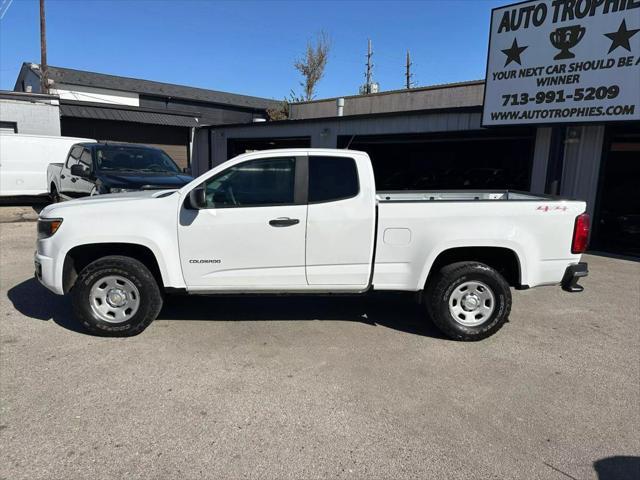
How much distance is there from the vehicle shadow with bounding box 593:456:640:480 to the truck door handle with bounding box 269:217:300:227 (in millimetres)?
2971

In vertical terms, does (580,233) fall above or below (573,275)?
above

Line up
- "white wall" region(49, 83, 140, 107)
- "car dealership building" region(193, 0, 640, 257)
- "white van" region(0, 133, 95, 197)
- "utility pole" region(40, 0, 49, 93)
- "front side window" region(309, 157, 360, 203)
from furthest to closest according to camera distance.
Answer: "white wall" region(49, 83, 140, 107) → "utility pole" region(40, 0, 49, 93) → "white van" region(0, 133, 95, 197) → "car dealership building" region(193, 0, 640, 257) → "front side window" region(309, 157, 360, 203)

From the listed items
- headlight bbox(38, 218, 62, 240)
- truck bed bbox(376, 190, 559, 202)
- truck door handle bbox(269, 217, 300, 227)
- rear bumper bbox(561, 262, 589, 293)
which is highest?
truck bed bbox(376, 190, 559, 202)

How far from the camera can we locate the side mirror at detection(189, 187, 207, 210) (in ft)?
14.3

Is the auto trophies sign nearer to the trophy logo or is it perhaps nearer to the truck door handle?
the trophy logo

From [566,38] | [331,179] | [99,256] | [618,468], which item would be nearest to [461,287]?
[331,179]

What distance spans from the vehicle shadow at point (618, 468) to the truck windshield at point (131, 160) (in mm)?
8358

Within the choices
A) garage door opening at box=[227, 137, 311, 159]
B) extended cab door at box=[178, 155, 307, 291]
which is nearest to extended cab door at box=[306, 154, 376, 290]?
extended cab door at box=[178, 155, 307, 291]

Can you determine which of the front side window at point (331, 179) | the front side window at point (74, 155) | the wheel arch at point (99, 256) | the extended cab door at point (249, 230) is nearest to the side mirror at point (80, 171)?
the front side window at point (74, 155)

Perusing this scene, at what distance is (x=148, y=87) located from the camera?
3522 centimetres

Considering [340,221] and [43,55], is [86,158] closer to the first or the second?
[340,221]

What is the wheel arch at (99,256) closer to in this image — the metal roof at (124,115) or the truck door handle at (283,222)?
the truck door handle at (283,222)

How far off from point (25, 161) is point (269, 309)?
11737 mm

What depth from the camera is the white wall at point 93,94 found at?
97.2 feet
